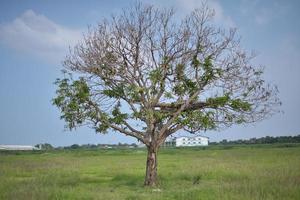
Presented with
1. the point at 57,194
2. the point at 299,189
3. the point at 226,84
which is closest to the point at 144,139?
the point at 226,84

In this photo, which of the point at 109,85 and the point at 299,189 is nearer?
the point at 299,189

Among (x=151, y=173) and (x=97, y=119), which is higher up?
(x=97, y=119)

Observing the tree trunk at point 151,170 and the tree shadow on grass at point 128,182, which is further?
the tree shadow on grass at point 128,182

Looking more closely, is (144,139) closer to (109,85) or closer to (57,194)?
(109,85)

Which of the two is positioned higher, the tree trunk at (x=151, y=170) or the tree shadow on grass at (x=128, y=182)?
the tree trunk at (x=151, y=170)

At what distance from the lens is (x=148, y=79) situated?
21.2m

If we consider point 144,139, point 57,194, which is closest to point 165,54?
point 144,139

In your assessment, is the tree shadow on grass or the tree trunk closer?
the tree trunk

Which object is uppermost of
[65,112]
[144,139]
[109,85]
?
[109,85]

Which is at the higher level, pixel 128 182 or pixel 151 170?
pixel 151 170

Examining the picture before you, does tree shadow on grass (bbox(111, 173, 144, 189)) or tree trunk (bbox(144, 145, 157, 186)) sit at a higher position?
tree trunk (bbox(144, 145, 157, 186))

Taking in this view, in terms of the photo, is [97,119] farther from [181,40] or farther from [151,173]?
[181,40]

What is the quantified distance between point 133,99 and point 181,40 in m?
3.72

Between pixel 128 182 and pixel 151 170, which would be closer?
pixel 151 170
